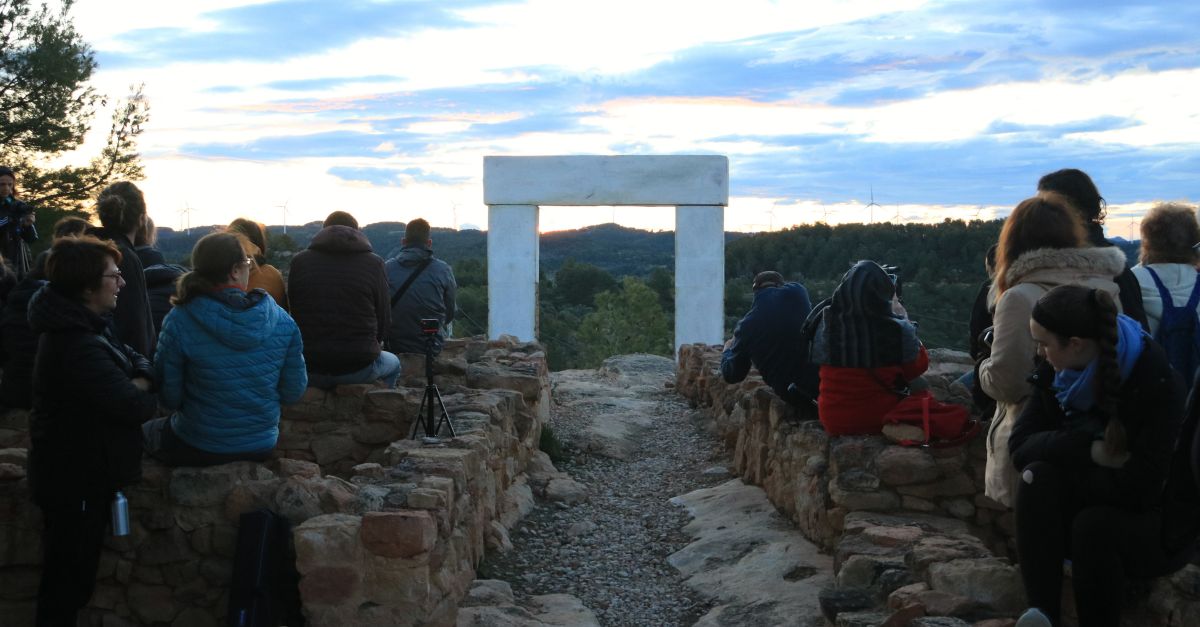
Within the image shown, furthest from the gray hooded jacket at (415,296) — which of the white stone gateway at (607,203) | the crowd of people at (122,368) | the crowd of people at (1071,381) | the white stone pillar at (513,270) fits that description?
the white stone pillar at (513,270)

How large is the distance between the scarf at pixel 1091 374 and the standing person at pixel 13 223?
258 inches

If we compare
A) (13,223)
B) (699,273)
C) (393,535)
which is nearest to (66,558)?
(393,535)

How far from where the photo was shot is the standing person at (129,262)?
197 inches

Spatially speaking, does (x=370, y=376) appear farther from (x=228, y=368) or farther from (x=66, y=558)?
(x=66, y=558)

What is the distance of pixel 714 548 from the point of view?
608cm

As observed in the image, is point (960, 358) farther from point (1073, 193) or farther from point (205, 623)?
point (205, 623)

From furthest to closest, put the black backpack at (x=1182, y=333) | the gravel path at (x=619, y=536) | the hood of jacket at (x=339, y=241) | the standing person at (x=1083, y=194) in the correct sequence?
the hood of jacket at (x=339, y=241) → the gravel path at (x=619, y=536) → the standing person at (x=1083, y=194) → the black backpack at (x=1182, y=333)

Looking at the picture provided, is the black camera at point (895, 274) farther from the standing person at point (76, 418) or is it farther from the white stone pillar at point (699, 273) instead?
the white stone pillar at point (699, 273)

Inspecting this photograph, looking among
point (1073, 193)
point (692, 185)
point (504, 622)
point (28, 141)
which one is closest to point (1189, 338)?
point (1073, 193)

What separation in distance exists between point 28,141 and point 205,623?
11.3m

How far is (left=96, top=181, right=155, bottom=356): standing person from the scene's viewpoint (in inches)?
197

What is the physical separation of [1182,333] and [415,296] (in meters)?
5.00

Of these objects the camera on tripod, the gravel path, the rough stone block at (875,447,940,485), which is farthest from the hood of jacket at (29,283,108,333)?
the rough stone block at (875,447,940,485)

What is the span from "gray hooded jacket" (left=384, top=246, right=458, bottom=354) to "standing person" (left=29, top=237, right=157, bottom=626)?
3.74m
